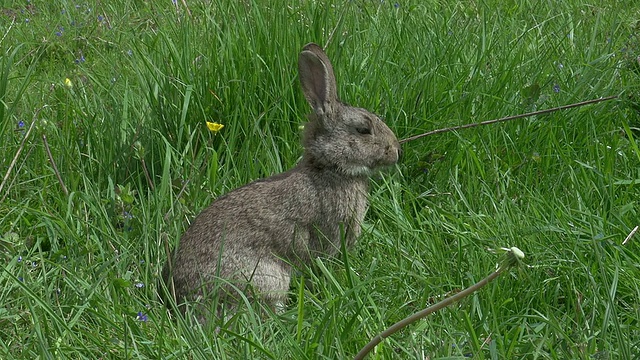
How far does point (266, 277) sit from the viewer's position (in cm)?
397

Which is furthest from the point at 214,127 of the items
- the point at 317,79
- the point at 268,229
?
the point at 268,229

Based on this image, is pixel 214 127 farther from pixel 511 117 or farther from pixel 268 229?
pixel 511 117

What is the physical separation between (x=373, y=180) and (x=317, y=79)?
1.84 ft

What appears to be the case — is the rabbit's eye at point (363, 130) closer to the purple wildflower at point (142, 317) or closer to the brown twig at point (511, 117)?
the brown twig at point (511, 117)

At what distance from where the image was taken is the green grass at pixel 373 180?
3150 millimetres

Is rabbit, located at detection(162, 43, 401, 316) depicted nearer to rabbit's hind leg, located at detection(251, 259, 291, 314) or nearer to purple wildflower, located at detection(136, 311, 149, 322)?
rabbit's hind leg, located at detection(251, 259, 291, 314)

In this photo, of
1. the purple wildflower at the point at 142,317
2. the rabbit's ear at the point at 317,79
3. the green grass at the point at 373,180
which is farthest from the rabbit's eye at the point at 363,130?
the purple wildflower at the point at 142,317

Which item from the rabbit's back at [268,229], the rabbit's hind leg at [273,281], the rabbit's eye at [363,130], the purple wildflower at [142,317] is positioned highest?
the rabbit's eye at [363,130]

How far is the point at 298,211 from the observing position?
422 centimetres

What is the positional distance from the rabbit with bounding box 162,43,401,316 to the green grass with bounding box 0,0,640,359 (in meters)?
0.13

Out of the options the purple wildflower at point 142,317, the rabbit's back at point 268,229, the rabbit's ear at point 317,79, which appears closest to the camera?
the purple wildflower at point 142,317

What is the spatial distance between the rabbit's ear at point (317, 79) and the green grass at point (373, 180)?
351mm

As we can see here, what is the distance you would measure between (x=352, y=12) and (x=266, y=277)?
2.23 meters

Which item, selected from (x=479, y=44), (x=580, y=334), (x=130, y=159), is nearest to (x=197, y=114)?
(x=130, y=159)
